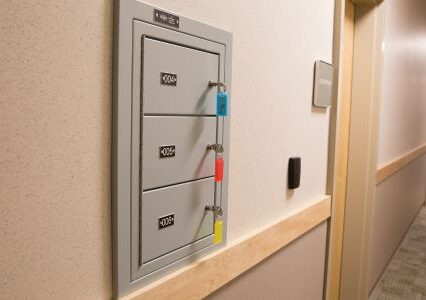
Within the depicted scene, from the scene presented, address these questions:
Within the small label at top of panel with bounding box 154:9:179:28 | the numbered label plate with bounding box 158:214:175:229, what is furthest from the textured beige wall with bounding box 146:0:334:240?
the numbered label plate with bounding box 158:214:175:229

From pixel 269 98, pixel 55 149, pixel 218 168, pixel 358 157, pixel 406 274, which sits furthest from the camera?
pixel 406 274

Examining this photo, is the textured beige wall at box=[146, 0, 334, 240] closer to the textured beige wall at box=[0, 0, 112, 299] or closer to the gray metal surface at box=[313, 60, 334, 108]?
the gray metal surface at box=[313, 60, 334, 108]

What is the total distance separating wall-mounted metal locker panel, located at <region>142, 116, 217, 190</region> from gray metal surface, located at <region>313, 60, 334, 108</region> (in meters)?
0.77

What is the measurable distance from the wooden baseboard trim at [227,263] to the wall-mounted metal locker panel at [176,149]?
8.5 inches

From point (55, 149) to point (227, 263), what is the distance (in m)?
0.61

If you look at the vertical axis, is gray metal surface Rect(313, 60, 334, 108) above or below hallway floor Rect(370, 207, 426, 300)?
above

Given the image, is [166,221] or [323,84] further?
[323,84]

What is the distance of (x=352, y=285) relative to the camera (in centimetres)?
241

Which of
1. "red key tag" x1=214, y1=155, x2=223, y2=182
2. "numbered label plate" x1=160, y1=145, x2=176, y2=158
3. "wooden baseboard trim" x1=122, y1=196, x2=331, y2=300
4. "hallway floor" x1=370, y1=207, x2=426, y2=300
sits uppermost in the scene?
"numbered label plate" x1=160, y1=145, x2=176, y2=158

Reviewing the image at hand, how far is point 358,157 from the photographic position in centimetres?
238

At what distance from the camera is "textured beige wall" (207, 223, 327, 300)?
1.13m

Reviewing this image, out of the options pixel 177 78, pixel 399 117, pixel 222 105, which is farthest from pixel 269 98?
pixel 399 117

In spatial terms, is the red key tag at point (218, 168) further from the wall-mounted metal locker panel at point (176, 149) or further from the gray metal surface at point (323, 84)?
the gray metal surface at point (323, 84)

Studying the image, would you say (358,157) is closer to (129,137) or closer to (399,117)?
(399,117)
